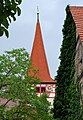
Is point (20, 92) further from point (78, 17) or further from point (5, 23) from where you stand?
point (5, 23)

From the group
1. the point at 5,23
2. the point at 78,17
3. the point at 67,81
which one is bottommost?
the point at 5,23

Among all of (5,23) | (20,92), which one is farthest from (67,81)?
(5,23)

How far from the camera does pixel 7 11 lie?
4430 mm

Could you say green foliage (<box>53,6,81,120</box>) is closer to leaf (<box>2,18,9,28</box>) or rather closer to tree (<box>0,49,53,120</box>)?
tree (<box>0,49,53,120</box>)

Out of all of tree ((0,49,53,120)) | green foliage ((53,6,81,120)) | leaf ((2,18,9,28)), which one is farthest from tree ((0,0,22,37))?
tree ((0,49,53,120))

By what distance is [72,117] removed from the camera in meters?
14.1

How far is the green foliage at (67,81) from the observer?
14273 millimetres

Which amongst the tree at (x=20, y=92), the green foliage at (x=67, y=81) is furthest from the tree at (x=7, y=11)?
the tree at (x=20, y=92)

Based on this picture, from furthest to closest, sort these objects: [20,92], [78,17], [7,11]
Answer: [20,92], [78,17], [7,11]

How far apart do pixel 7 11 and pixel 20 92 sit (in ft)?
61.2

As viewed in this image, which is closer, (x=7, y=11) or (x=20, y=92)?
(x=7, y=11)

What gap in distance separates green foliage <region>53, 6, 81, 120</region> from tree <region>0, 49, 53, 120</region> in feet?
19.7

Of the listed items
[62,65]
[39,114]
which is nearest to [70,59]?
[62,65]

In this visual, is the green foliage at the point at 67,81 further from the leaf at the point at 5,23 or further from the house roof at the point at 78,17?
the leaf at the point at 5,23
